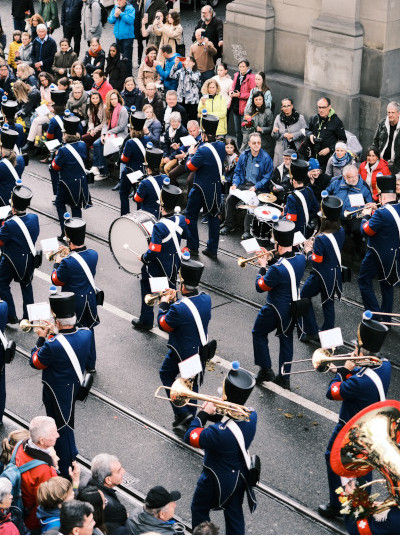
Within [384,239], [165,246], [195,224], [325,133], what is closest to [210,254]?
[195,224]

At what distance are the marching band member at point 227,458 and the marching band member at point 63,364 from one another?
150cm

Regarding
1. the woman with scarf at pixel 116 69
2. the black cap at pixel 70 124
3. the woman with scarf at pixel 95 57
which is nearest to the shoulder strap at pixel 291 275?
the black cap at pixel 70 124

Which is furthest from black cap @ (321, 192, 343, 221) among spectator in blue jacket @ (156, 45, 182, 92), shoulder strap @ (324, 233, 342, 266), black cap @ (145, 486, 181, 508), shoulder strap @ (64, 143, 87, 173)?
spectator in blue jacket @ (156, 45, 182, 92)

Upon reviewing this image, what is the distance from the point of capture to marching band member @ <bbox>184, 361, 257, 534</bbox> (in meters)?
7.66

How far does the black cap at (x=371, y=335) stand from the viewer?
8.28m

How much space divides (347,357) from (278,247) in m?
2.26

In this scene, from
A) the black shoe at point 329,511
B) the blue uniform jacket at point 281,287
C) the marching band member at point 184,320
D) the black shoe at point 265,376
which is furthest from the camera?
the black shoe at point 265,376

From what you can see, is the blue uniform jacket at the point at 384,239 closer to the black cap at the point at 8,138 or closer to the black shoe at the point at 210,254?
the black shoe at the point at 210,254

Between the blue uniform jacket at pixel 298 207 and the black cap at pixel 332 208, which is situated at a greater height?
the black cap at pixel 332 208

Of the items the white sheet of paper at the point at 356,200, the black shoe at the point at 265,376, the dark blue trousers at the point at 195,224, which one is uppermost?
the white sheet of paper at the point at 356,200

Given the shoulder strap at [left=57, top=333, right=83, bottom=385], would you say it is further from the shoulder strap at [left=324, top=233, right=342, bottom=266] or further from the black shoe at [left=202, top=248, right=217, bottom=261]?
the black shoe at [left=202, top=248, right=217, bottom=261]

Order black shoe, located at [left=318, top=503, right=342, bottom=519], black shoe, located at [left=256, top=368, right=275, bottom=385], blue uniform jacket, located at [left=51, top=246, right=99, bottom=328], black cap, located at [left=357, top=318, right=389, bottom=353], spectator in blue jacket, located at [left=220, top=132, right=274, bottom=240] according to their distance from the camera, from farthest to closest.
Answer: spectator in blue jacket, located at [left=220, top=132, right=274, bottom=240] → black shoe, located at [left=256, top=368, right=275, bottom=385] → blue uniform jacket, located at [left=51, top=246, right=99, bottom=328] → black shoe, located at [left=318, top=503, right=342, bottom=519] → black cap, located at [left=357, top=318, right=389, bottom=353]

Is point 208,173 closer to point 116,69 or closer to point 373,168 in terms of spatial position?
point 373,168

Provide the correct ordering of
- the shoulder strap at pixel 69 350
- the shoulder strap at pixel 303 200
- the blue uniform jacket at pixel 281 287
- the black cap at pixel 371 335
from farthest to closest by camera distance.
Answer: the shoulder strap at pixel 303 200 → the blue uniform jacket at pixel 281 287 → the shoulder strap at pixel 69 350 → the black cap at pixel 371 335
